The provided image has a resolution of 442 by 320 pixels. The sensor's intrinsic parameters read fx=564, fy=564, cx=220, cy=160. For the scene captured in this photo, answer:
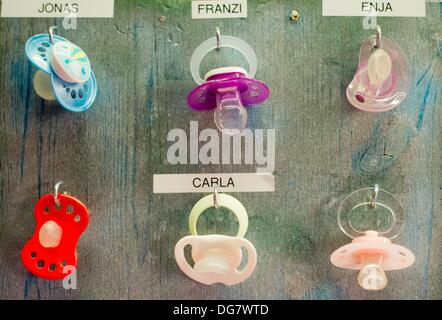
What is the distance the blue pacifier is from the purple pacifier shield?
143 millimetres

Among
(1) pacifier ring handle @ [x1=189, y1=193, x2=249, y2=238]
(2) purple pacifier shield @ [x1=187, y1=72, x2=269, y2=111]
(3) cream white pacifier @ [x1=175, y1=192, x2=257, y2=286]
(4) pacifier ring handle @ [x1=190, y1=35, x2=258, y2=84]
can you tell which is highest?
(4) pacifier ring handle @ [x1=190, y1=35, x2=258, y2=84]

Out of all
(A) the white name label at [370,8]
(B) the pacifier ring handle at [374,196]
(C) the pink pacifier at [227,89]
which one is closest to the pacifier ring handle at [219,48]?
(C) the pink pacifier at [227,89]

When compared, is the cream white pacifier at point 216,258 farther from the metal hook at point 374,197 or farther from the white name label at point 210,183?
the metal hook at point 374,197

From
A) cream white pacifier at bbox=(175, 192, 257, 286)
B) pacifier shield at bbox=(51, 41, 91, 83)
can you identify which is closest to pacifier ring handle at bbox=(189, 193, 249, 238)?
cream white pacifier at bbox=(175, 192, 257, 286)

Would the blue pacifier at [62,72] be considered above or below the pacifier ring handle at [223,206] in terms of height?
above

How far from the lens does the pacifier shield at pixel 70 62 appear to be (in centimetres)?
72

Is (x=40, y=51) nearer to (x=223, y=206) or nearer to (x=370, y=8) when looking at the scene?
(x=223, y=206)

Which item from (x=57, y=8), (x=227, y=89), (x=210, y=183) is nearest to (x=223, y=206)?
(x=210, y=183)

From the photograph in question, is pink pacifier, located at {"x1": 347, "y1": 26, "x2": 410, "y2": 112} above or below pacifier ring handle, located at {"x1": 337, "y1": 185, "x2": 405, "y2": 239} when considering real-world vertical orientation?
above

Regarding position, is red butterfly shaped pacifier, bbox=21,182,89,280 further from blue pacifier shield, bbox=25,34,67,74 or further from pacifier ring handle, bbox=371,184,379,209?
pacifier ring handle, bbox=371,184,379,209

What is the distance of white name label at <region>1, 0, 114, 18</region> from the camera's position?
81 cm

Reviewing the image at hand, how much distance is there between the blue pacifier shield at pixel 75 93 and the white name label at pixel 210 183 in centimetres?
14

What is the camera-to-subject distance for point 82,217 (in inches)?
29.6

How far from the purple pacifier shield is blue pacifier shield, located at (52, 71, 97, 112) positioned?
0.46 feet
